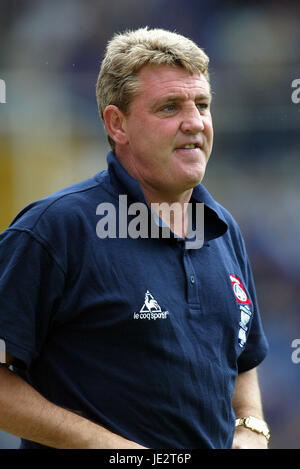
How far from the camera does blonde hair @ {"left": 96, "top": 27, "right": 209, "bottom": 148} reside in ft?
5.08

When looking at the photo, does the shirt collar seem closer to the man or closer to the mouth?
the man

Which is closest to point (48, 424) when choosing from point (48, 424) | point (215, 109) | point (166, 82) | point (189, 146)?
point (48, 424)

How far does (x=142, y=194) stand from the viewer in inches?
59.9

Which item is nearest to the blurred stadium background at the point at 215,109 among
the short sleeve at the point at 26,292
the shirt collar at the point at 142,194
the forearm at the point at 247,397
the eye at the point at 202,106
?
the forearm at the point at 247,397

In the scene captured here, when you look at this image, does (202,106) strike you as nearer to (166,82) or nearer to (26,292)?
(166,82)

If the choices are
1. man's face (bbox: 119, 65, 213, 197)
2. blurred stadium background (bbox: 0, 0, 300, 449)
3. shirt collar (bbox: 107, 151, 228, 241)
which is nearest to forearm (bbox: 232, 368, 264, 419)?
shirt collar (bbox: 107, 151, 228, 241)

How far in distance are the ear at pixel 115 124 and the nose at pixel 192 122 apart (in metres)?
0.15

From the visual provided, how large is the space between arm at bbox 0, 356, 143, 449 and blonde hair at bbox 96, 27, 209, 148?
0.66 meters

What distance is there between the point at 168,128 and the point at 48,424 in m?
0.69

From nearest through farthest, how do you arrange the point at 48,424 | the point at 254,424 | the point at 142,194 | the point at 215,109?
the point at 48,424 → the point at 142,194 → the point at 254,424 → the point at 215,109

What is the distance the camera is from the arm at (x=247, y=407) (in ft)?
5.44

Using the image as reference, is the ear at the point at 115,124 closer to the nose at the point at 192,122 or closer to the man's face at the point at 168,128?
the man's face at the point at 168,128

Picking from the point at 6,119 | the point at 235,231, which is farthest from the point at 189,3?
the point at 235,231
